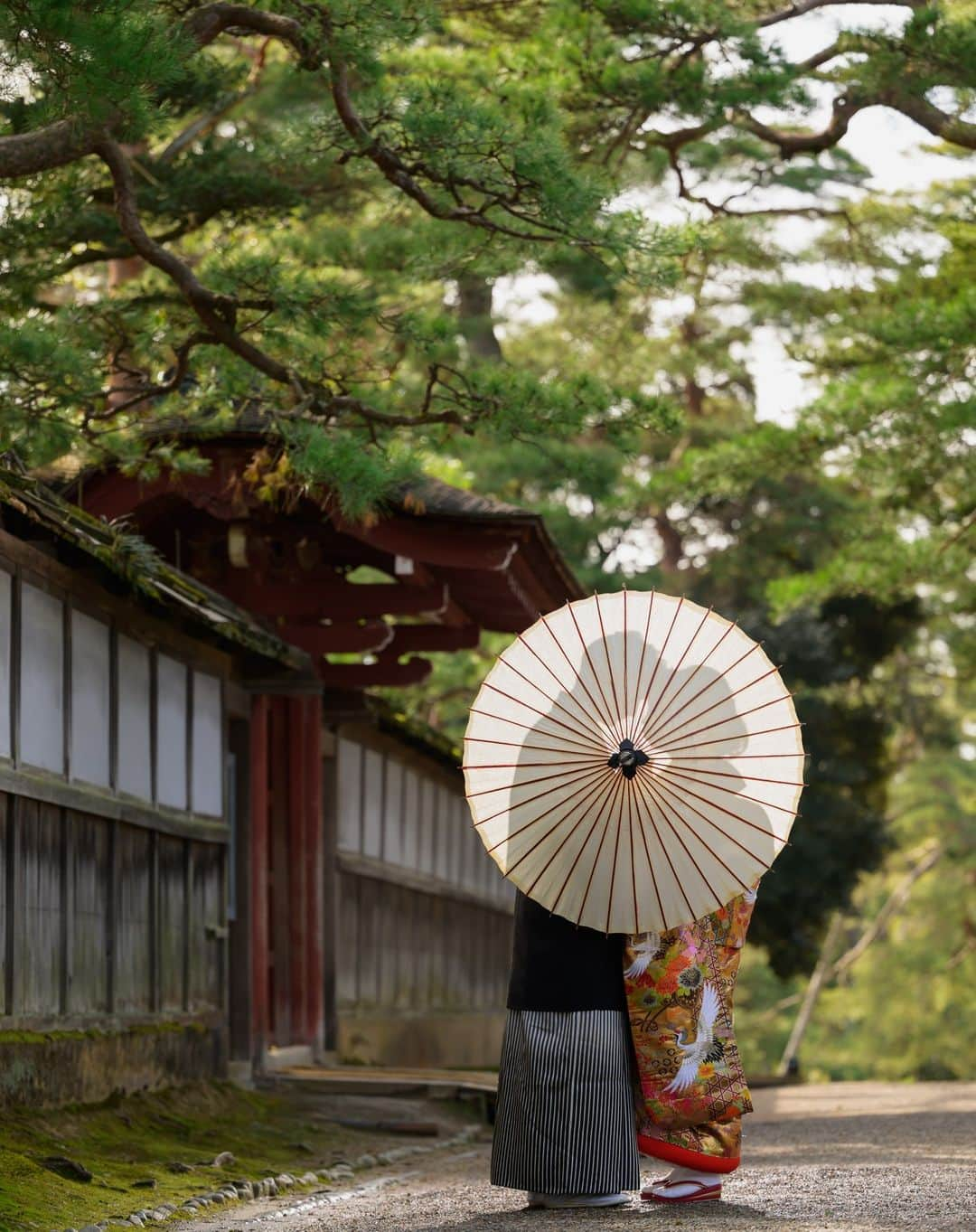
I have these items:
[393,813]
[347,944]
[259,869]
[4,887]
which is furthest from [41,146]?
[393,813]

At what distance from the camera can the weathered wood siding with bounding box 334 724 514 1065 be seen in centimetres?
1554

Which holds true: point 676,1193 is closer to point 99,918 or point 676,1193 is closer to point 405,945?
point 99,918

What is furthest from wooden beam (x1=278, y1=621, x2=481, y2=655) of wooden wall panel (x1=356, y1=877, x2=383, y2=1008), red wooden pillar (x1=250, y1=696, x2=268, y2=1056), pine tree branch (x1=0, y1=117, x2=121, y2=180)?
pine tree branch (x1=0, y1=117, x2=121, y2=180)

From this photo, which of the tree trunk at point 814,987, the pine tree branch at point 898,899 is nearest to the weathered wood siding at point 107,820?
the tree trunk at point 814,987

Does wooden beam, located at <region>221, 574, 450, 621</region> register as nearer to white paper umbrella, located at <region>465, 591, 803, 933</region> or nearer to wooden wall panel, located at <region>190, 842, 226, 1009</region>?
wooden wall panel, located at <region>190, 842, 226, 1009</region>

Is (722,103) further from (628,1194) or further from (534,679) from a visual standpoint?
(628,1194)

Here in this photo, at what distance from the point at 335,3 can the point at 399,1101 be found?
6.79 m

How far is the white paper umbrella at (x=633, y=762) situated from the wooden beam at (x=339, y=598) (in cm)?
576

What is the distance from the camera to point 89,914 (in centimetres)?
951

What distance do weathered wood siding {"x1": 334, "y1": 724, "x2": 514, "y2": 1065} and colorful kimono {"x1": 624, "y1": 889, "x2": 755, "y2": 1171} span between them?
318 inches

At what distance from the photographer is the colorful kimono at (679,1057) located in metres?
6.96

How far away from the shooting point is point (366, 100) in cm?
907

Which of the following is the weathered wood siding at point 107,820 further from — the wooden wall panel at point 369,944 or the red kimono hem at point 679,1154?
the wooden wall panel at point 369,944

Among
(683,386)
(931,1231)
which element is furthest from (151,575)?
(683,386)
